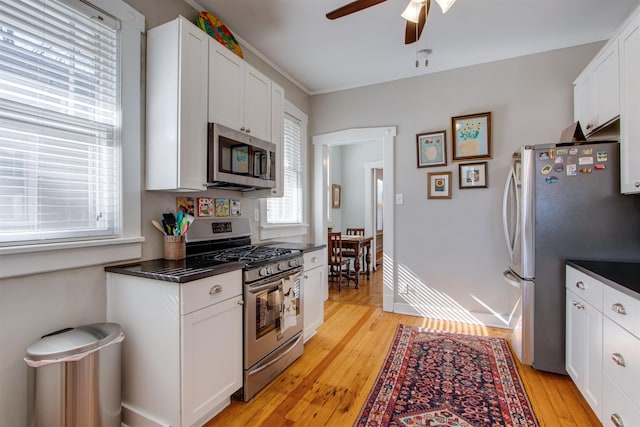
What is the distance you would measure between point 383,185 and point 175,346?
9.49 feet

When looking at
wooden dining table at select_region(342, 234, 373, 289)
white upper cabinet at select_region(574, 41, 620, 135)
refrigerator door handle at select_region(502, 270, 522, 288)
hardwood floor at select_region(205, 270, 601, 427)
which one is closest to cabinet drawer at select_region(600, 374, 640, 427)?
hardwood floor at select_region(205, 270, 601, 427)

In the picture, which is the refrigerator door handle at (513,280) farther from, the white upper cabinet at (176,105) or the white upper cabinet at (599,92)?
the white upper cabinet at (176,105)

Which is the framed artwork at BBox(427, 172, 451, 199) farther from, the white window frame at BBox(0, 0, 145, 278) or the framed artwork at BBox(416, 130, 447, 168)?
the white window frame at BBox(0, 0, 145, 278)

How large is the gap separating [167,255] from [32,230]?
69 centimetres

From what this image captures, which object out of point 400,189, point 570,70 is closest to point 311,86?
point 400,189

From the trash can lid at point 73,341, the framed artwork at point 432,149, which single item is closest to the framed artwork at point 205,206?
the trash can lid at point 73,341

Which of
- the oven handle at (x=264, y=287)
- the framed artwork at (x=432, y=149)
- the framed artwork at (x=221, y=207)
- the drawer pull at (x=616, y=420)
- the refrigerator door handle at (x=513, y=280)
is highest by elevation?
the framed artwork at (x=432, y=149)

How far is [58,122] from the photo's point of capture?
1550 mm

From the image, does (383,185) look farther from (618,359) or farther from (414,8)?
(618,359)

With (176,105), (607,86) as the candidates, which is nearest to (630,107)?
(607,86)

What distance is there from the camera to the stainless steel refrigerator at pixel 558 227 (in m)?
2.04

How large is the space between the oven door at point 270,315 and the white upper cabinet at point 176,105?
0.80 meters

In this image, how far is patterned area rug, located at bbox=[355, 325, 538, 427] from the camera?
1743mm

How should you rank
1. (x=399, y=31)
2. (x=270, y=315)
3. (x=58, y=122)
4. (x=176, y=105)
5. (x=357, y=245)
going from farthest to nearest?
(x=357, y=245) → (x=399, y=31) → (x=270, y=315) → (x=176, y=105) → (x=58, y=122)
